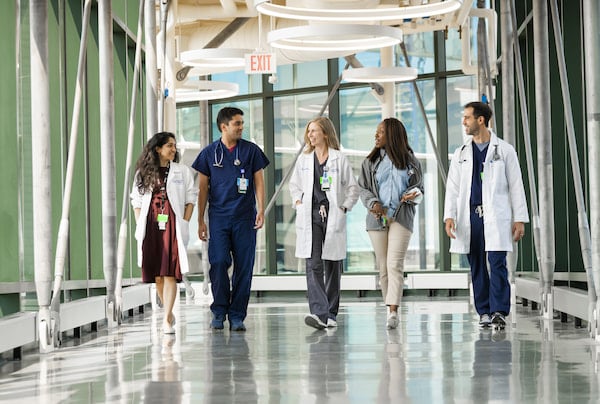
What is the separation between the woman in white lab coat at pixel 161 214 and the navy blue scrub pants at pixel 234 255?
26cm

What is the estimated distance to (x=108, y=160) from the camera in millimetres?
8797

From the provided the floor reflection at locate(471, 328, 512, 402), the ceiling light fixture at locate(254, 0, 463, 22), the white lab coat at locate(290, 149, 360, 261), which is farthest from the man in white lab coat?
the ceiling light fixture at locate(254, 0, 463, 22)

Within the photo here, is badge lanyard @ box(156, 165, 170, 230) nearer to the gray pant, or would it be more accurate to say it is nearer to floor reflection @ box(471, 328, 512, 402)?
the gray pant

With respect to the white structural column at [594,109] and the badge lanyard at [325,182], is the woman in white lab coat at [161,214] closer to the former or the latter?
the badge lanyard at [325,182]

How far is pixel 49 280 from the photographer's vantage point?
6629 millimetres

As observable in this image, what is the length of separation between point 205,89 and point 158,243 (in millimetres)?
7088

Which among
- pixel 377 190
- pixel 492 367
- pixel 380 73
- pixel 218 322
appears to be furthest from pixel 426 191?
pixel 492 367

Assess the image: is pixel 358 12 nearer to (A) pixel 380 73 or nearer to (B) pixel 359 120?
(A) pixel 380 73

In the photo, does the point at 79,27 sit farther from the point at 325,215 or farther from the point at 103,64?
the point at 325,215

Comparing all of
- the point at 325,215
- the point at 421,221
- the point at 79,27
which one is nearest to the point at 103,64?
the point at 79,27

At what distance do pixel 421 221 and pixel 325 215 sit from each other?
7.85 m

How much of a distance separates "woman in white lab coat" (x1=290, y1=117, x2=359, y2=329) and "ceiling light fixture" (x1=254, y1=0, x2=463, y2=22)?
277 cm

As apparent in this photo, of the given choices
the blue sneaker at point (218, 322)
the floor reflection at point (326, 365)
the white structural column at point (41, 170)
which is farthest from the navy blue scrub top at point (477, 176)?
the white structural column at point (41, 170)

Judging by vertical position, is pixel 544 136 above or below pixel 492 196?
above
